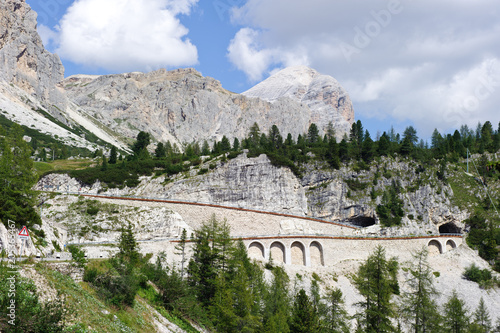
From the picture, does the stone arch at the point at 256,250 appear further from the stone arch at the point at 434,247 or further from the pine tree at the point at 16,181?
the stone arch at the point at 434,247

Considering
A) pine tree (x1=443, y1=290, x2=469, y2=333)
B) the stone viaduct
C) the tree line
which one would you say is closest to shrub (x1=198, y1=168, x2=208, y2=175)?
the stone viaduct

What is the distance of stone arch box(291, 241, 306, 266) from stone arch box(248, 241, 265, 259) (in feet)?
19.2

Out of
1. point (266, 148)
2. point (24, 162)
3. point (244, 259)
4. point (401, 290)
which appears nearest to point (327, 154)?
point (266, 148)

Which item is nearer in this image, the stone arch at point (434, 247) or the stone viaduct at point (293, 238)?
the stone viaduct at point (293, 238)

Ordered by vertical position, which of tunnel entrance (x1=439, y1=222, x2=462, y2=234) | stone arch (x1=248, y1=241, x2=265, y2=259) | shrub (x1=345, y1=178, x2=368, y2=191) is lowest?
stone arch (x1=248, y1=241, x2=265, y2=259)

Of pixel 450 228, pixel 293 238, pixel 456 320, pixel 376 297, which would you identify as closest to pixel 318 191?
pixel 293 238

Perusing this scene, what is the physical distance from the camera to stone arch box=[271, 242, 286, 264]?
6359 centimetres

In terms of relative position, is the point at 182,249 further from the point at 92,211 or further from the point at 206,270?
the point at 92,211

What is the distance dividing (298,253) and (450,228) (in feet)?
142

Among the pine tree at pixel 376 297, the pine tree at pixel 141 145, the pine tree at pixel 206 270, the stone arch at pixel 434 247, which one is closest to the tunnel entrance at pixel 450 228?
the stone arch at pixel 434 247

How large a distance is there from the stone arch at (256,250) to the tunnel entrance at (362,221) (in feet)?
104

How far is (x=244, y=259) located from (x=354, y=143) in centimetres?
7528

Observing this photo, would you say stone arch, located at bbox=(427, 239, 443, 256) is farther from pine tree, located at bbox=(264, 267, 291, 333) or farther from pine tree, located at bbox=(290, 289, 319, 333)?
pine tree, located at bbox=(290, 289, 319, 333)

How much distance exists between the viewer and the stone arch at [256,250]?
61.8m
